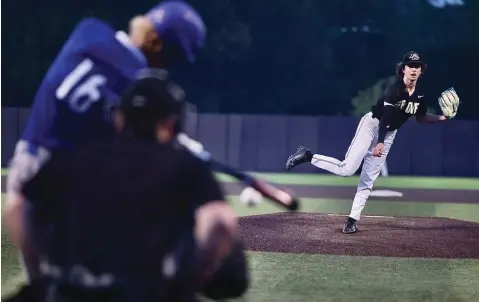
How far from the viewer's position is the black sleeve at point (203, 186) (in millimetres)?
2475

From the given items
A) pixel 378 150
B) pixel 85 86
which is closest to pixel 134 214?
pixel 85 86

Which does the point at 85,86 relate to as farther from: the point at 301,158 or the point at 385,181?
the point at 385,181

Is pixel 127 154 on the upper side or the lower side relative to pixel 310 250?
upper

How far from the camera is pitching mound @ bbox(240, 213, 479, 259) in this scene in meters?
6.62

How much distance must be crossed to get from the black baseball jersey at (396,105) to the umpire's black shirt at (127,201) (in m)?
5.08

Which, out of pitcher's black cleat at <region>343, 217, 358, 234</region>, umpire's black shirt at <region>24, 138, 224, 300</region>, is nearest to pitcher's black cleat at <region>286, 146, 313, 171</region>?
pitcher's black cleat at <region>343, 217, 358, 234</region>

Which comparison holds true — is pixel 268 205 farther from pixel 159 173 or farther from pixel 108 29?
pixel 159 173

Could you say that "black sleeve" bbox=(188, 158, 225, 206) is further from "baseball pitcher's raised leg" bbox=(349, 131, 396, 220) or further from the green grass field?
"baseball pitcher's raised leg" bbox=(349, 131, 396, 220)

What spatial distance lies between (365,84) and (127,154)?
16756 millimetres

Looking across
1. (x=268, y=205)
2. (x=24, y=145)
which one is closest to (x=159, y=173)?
(x=24, y=145)

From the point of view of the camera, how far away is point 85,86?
334 cm

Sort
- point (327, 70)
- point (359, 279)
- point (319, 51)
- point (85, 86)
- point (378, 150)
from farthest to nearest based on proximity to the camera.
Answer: point (327, 70) → point (319, 51) → point (378, 150) → point (359, 279) → point (85, 86)

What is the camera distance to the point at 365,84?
18.8 metres

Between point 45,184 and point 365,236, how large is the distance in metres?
5.21
